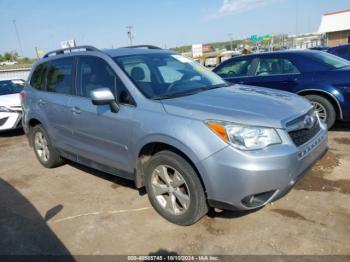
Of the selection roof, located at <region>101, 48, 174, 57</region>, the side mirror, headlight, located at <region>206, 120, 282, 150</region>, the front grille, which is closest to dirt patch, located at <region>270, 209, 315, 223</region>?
the front grille

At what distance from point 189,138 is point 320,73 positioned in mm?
4080

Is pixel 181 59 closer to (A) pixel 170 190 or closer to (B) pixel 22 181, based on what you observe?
(A) pixel 170 190

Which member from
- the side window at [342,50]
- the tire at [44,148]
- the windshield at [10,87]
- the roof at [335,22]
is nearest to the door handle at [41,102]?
the tire at [44,148]

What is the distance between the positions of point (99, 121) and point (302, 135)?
2.24m

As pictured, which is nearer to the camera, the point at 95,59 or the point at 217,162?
the point at 217,162

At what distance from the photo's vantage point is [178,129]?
3.15 m

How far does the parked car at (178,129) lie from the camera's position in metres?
2.92

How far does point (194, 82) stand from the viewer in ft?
13.6

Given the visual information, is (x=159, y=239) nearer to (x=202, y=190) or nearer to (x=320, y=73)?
(x=202, y=190)

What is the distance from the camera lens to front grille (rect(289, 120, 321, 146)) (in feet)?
10.2

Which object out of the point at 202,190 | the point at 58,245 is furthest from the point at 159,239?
the point at 58,245

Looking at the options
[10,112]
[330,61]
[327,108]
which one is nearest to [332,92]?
[327,108]

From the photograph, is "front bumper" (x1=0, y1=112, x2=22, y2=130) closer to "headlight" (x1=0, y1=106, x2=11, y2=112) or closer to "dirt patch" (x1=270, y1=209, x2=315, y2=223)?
"headlight" (x1=0, y1=106, x2=11, y2=112)

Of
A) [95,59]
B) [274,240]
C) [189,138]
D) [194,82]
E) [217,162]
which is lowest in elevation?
[274,240]
